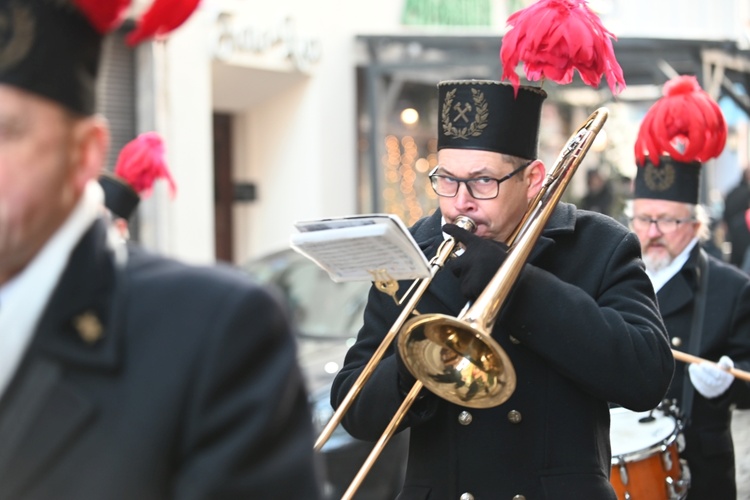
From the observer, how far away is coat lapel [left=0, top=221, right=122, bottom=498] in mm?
1778

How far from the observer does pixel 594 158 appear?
747 inches

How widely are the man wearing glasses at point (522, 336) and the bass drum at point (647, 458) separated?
0.73 meters

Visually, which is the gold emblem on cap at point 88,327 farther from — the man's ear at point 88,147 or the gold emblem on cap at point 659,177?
the gold emblem on cap at point 659,177

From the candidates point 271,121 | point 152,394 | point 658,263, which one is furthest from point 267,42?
point 152,394

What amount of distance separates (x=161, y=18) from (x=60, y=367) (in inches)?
22.0

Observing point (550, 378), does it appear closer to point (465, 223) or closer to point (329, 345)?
Answer: point (465, 223)

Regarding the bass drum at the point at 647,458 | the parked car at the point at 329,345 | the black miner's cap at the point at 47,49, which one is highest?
the black miner's cap at the point at 47,49

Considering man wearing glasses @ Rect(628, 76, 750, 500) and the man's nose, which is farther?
the man's nose

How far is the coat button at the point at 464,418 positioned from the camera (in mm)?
3305

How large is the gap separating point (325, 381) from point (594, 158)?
12.9m

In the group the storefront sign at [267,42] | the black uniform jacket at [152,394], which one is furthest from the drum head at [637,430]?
the storefront sign at [267,42]

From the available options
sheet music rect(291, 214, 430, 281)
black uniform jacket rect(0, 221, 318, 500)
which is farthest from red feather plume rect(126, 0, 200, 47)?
sheet music rect(291, 214, 430, 281)

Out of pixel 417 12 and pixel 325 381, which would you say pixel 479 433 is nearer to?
pixel 325 381

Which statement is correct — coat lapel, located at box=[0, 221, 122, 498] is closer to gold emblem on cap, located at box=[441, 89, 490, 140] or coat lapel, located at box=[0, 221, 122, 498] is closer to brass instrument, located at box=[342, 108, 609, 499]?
brass instrument, located at box=[342, 108, 609, 499]
